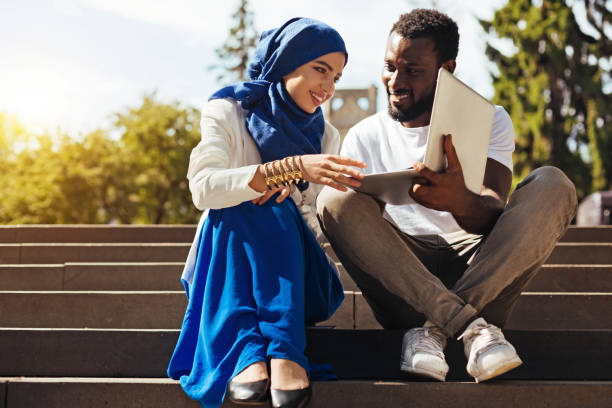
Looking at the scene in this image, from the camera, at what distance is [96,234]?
6.23m

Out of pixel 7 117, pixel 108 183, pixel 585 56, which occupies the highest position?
pixel 585 56

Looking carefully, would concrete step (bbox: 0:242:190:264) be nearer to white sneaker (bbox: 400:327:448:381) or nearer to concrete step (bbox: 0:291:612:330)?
concrete step (bbox: 0:291:612:330)

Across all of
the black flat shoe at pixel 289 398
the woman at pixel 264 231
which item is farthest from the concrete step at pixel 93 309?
the black flat shoe at pixel 289 398

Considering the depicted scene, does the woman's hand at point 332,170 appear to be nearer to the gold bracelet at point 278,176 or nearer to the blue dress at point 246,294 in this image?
the gold bracelet at point 278,176

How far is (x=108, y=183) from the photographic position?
23.4 metres

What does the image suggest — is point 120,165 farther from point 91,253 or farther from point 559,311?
point 559,311

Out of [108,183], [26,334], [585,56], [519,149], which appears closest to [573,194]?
[26,334]

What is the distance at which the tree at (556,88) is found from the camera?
52.7 ft

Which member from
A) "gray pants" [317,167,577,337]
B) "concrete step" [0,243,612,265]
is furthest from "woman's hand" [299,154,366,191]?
"concrete step" [0,243,612,265]

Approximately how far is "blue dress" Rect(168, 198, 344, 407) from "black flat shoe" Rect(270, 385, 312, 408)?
12 centimetres

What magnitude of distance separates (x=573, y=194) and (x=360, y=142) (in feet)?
3.25

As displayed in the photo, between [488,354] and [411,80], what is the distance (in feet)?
4.57

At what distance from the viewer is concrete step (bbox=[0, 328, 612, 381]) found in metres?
2.38

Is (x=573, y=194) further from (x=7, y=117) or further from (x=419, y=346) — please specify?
(x=7, y=117)
